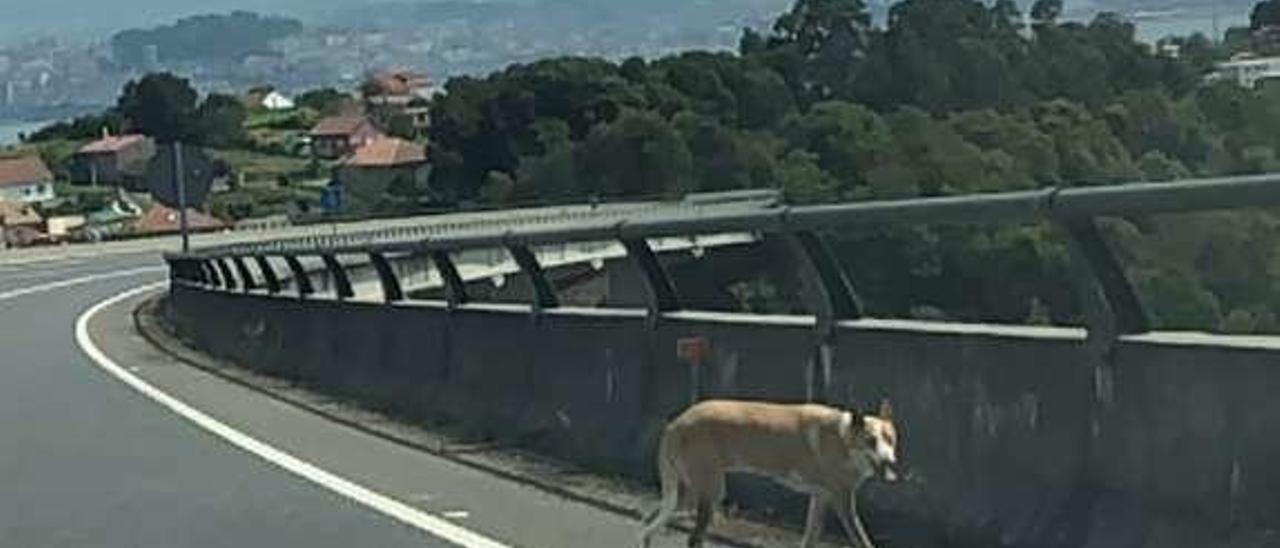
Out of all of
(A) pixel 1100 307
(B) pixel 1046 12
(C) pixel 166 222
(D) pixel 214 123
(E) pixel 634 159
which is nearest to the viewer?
(A) pixel 1100 307

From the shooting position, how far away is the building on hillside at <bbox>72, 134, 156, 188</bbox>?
171m

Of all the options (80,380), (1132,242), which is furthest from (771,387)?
(80,380)

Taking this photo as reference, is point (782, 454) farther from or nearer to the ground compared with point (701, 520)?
farther from the ground

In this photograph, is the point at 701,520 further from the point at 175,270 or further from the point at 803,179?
the point at 803,179

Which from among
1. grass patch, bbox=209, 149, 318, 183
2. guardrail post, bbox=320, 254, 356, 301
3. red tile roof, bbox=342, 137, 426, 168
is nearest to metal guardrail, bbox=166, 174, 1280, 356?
guardrail post, bbox=320, 254, 356, 301

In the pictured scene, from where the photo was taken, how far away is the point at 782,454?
9.67 metres

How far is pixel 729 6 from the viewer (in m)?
91.1

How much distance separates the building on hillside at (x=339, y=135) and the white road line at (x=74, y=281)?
298 ft

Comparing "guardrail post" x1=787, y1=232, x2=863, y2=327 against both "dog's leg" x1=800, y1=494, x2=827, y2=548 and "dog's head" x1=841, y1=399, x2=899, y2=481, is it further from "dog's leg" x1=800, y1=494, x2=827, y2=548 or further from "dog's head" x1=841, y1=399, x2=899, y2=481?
"dog's head" x1=841, y1=399, x2=899, y2=481

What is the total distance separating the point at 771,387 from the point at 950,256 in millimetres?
3788

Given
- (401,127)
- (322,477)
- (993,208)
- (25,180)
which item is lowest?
(25,180)

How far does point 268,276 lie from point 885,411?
19.8 metres

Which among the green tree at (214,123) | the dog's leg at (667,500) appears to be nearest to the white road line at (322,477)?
the dog's leg at (667,500)

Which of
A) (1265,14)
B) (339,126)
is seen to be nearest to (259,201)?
(339,126)
